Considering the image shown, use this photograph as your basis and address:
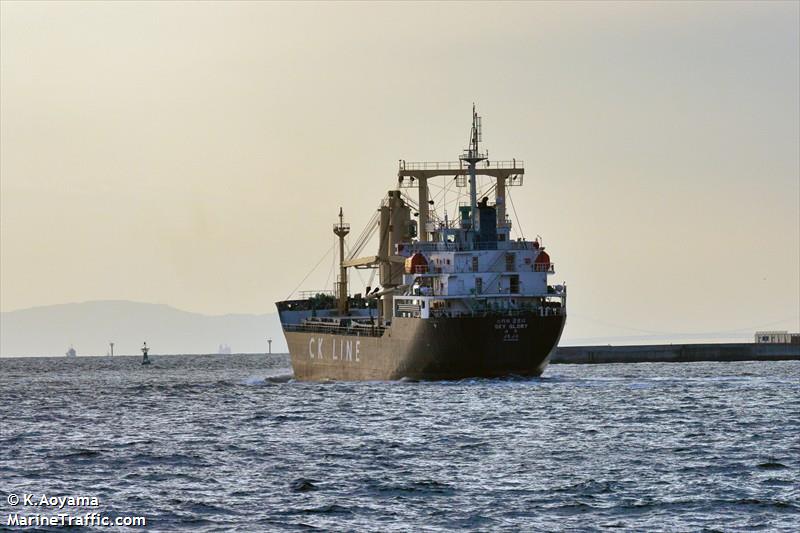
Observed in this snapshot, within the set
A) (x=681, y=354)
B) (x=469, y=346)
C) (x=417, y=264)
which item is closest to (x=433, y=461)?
(x=469, y=346)

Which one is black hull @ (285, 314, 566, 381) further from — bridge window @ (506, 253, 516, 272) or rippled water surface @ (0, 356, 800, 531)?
rippled water surface @ (0, 356, 800, 531)

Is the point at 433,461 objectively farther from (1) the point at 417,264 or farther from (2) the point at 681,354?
(2) the point at 681,354

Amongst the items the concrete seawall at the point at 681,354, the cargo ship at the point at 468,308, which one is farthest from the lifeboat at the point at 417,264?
the concrete seawall at the point at 681,354

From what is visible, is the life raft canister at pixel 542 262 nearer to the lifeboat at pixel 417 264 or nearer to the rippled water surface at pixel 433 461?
the lifeboat at pixel 417 264

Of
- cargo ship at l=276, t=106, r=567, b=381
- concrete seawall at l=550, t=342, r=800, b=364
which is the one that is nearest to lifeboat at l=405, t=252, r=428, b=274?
cargo ship at l=276, t=106, r=567, b=381

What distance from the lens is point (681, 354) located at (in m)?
153

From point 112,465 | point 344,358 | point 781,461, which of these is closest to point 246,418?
point 112,465

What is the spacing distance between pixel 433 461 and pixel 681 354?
113 m

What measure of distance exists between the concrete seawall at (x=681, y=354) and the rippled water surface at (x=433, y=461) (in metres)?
75.0

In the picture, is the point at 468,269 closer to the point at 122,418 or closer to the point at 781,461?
the point at 122,418

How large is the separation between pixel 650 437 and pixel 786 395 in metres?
25.2

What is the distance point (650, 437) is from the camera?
4975cm

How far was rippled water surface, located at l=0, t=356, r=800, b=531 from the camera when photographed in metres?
33.9

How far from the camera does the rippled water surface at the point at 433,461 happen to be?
33875 millimetres
